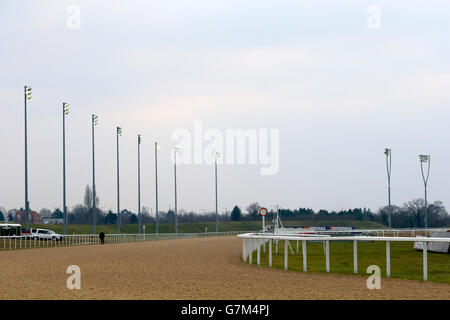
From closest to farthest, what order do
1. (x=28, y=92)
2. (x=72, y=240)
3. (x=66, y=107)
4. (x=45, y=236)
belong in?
(x=45, y=236)
(x=72, y=240)
(x=28, y=92)
(x=66, y=107)

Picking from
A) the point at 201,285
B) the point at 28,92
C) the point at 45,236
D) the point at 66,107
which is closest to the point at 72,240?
the point at 45,236

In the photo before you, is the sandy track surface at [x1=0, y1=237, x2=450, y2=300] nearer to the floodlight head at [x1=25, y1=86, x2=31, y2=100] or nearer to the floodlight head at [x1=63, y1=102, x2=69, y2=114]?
the floodlight head at [x1=25, y1=86, x2=31, y2=100]

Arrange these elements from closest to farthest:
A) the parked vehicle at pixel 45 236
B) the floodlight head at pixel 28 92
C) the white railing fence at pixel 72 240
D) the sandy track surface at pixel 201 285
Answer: the sandy track surface at pixel 201 285 < the white railing fence at pixel 72 240 < the parked vehicle at pixel 45 236 < the floodlight head at pixel 28 92

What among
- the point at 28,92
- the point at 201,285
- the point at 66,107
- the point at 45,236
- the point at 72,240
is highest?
the point at 28,92

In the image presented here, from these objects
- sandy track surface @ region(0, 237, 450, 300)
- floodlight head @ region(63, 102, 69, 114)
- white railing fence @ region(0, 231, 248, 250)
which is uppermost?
floodlight head @ region(63, 102, 69, 114)

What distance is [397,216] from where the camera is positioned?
154 m

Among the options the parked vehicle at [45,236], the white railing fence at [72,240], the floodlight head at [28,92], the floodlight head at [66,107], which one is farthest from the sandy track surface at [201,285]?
the floodlight head at [66,107]

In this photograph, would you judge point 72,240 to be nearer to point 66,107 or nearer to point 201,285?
point 66,107

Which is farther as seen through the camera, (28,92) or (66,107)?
(66,107)

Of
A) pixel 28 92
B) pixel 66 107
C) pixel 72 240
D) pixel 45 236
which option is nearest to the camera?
pixel 45 236

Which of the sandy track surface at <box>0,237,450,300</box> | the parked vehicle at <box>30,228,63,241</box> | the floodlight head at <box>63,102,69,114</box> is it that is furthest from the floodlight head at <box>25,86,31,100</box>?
the sandy track surface at <box>0,237,450,300</box>

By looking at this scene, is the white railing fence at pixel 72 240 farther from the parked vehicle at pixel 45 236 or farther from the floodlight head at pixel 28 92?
the floodlight head at pixel 28 92
